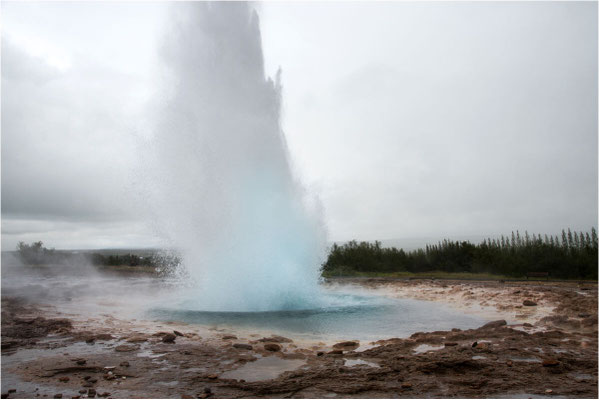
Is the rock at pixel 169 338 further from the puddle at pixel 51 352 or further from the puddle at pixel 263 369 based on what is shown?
the puddle at pixel 263 369

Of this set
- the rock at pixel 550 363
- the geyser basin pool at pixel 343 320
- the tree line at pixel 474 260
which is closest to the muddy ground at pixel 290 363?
the rock at pixel 550 363

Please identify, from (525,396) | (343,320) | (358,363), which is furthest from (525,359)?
(343,320)

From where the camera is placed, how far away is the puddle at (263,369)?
6.41 meters

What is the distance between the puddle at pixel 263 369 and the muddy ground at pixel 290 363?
2cm

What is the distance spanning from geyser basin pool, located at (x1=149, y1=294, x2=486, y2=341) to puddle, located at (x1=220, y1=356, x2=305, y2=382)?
235 cm

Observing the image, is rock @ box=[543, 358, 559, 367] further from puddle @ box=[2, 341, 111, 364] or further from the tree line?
the tree line

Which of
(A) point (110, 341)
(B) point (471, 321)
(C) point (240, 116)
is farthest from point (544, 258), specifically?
(A) point (110, 341)

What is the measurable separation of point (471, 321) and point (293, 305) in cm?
632

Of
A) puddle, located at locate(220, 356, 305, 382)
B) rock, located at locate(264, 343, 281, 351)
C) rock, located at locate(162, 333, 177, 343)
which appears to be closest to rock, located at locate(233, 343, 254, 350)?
rock, located at locate(264, 343, 281, 351)

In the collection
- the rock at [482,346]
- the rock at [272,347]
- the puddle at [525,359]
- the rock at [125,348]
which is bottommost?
the puddle at [525,359]

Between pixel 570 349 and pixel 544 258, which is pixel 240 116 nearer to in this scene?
pixel 570 349

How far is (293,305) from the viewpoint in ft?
48.8

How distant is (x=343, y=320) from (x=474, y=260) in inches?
1002

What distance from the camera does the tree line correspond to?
88.9ft
